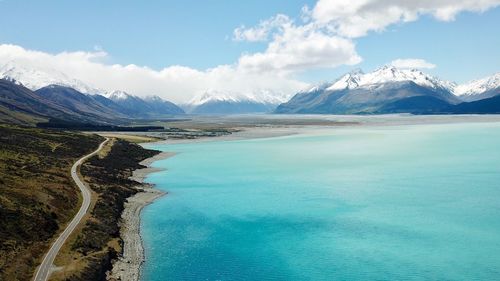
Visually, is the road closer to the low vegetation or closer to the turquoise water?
the low vegetation

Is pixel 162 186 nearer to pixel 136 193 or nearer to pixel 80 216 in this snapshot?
pixel 136 193

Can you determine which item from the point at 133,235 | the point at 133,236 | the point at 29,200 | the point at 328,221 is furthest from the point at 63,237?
the point at 328,221

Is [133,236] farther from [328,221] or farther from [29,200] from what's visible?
[328,221]

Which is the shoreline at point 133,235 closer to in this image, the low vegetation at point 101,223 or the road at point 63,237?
the low vegetation at point 101,223

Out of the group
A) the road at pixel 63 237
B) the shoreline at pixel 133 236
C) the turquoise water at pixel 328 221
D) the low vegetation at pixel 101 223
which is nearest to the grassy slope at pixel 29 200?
the road at pixel 63 237

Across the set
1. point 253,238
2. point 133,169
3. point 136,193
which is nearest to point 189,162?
point 133,169

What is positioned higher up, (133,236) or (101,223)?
(101,223)

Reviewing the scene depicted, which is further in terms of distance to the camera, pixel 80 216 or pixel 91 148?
pixel 91 148
